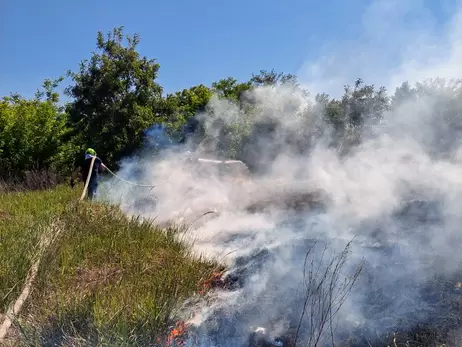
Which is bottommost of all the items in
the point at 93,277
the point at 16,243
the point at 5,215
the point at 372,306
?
the point at 93,277

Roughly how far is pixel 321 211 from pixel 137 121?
9.15 metres

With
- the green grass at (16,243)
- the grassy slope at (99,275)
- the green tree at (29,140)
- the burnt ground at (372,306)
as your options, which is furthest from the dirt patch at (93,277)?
the green tree at (29,140)

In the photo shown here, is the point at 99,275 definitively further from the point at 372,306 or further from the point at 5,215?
the point at 5,215

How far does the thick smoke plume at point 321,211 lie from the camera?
12.4ft

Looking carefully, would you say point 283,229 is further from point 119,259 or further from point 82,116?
point 82,116

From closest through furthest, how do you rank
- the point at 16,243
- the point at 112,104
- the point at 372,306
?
1. the point at 372,306
2. the point at 16,243
3. the point at 112,104

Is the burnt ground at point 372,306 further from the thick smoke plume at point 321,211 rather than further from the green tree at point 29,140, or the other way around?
the green tree at point 29,140

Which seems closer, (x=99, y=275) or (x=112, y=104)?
(x=99, y=275)

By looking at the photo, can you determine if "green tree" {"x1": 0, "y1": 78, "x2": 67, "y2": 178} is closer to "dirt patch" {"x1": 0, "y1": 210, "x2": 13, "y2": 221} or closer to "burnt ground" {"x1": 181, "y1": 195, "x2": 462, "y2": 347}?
"dirt patch" {"x1": 0, "y1": 210, "x2": 13, "y2": 221}

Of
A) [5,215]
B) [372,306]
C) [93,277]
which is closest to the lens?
[372,306]

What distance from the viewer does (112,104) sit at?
14.2 m

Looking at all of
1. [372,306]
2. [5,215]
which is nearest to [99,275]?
[372,306]

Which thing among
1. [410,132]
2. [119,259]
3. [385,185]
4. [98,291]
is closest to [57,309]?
[98,291]

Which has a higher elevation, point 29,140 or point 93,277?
point 29,140
